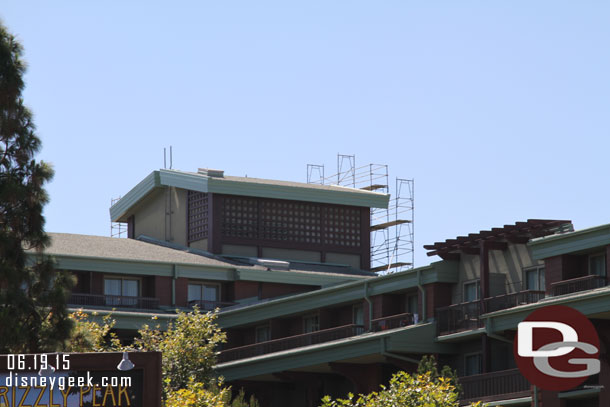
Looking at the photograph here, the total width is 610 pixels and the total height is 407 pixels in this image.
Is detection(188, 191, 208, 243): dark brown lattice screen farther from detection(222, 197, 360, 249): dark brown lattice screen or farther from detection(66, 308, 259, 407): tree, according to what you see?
detection(66, 308, 259, 407): tree

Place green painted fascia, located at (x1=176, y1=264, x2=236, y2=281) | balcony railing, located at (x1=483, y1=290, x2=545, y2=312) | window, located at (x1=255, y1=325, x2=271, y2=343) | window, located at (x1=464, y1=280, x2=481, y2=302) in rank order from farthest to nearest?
green painted fascia, located at (x1=176, y1=264, x2=236, y2=281), window, located at (x1=255, y1=325, x2=271, y2=343), window, located at (x1=464, y1=280, x2=481, y2=302), balcony railing, located at (x1=483, y1=290, x2=545, y2=312)

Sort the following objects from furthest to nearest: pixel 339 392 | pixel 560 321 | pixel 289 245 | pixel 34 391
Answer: pixel 289 245
pixel 339 392
pixel 560 321
pixel 34 391

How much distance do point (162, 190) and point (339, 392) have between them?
2381cm

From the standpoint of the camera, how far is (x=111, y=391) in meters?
17.8

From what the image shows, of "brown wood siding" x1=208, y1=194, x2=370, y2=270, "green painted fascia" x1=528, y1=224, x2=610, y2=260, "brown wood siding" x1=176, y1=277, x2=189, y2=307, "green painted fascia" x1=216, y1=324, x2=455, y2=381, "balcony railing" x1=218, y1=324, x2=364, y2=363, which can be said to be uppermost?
A: "brown wood siding" x1=208, y1=194, x2=370, y2=270

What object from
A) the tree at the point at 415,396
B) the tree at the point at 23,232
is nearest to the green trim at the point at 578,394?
the tree at the point at 415,396

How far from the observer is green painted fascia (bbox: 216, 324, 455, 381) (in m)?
47.8

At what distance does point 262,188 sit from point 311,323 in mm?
13670

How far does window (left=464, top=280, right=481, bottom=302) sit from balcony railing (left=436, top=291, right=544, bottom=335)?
85 centimetres

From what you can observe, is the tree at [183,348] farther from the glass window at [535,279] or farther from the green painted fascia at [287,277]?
the green painted fascia at [287,277]

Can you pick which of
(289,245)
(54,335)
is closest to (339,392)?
(289,245)

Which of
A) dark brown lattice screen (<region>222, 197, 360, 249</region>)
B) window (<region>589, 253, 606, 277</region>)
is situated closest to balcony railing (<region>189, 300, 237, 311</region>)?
dark brown lattice screen (<region>222, 197, 360, 249</region>)

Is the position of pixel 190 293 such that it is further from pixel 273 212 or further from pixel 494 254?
pixel 494 254

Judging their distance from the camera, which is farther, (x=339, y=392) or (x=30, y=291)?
(x=339, y=392)
